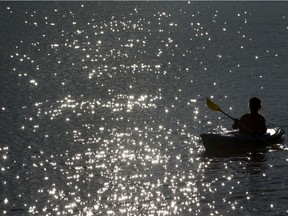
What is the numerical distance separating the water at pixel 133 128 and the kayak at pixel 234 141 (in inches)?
13.6

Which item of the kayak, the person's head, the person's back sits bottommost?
the kayak

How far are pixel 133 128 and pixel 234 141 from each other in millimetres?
6615

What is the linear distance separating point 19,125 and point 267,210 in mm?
14795

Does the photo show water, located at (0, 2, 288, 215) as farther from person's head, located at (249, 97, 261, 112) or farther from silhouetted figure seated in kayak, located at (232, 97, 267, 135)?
person's head, located at (249, 97, 261, 112)

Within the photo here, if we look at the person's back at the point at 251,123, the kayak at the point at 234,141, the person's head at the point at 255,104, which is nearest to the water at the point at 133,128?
→ the kayak at the point at 234,141

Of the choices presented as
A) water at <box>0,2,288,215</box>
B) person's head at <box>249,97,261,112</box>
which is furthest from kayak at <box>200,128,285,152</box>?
person's head at <box>249,97,261,112</box>

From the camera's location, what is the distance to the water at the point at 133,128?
909 inches

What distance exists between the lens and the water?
23.1 m

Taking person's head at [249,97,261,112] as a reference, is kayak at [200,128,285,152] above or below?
below

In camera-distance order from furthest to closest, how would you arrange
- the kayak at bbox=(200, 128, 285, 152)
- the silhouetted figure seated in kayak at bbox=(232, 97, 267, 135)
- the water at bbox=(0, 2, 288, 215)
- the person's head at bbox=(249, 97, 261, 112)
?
the silhouetted figure seated in kayak at bbox=(232, 97, 267, 135) < the person's head at bbox=(249, 97, 261, 112) < the kayak at bbox=(200, 128, 285, 152) < the water at bbox=(0, 2, 288, 215)

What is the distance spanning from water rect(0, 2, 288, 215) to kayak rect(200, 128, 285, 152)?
0.35 meters

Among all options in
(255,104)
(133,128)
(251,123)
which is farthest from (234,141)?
(133,128)

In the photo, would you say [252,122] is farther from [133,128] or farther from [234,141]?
[133,128]

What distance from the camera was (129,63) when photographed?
59.8m
